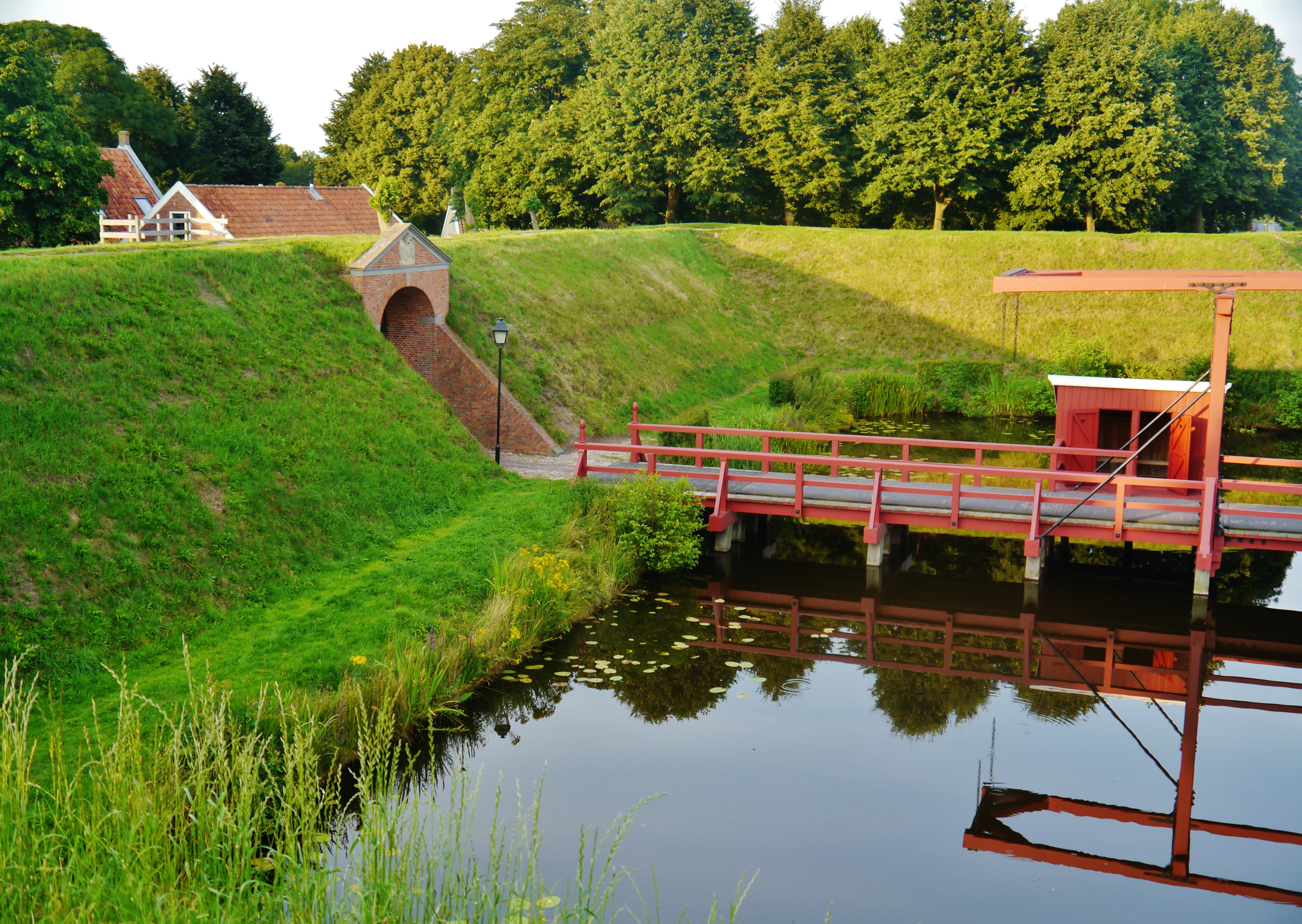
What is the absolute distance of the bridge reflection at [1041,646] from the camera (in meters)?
11.0

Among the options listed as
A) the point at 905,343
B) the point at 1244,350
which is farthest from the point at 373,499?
the point at 1244,350

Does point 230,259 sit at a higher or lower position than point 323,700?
higher

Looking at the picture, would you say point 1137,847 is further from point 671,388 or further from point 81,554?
point 671,388

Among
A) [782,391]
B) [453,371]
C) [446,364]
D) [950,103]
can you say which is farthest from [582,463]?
[950,103]

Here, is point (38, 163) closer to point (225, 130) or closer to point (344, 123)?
point (225, 130)

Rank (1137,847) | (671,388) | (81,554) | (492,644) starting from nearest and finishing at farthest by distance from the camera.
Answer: (1137,847) → (81,554) → (492,644) → (671,388)

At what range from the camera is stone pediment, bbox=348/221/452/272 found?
60.0 feet

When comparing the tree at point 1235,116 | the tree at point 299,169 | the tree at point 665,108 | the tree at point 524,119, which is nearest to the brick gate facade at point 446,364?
the tree at point 665,108

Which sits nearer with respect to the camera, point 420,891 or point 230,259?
point 420,891

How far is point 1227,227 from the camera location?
163 feet

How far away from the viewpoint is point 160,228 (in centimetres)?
3850

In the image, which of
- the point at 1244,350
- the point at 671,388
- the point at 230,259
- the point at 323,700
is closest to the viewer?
the point at 323,700

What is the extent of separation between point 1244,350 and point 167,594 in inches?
1293

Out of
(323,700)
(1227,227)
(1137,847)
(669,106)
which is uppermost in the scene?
(669,106)
